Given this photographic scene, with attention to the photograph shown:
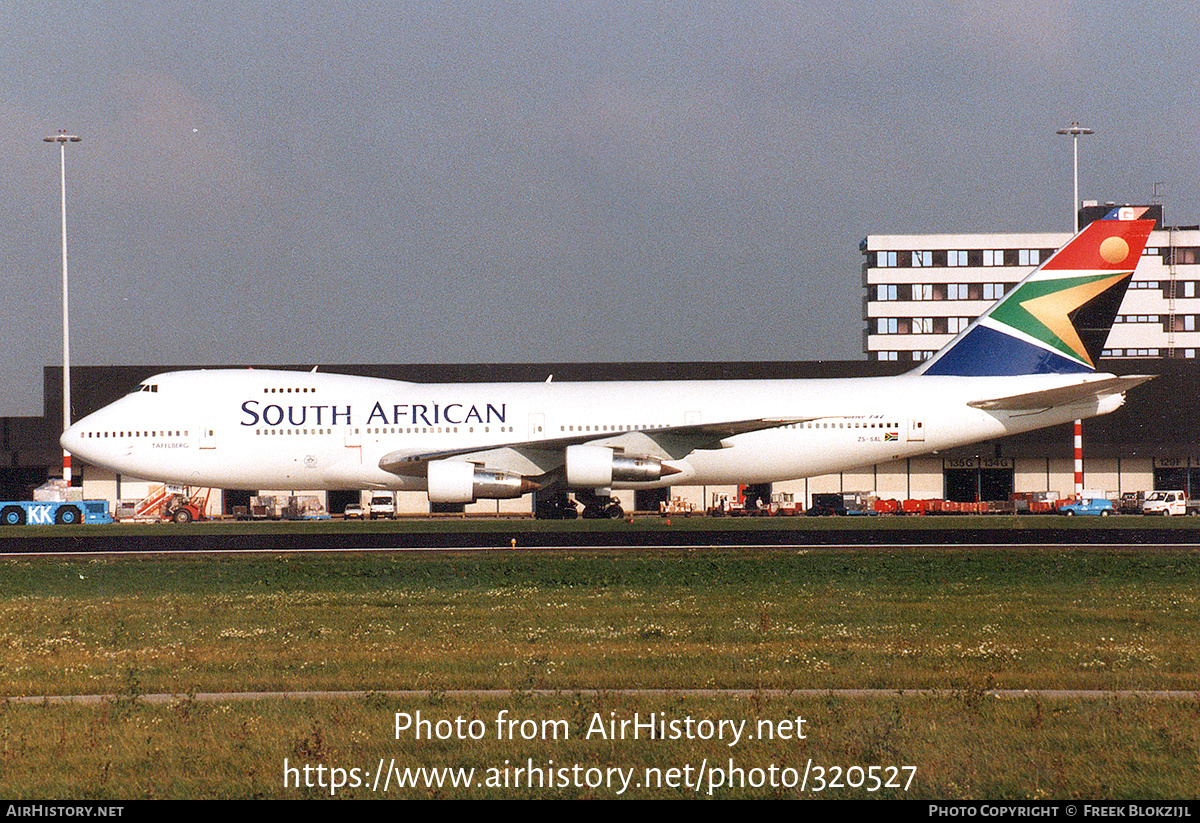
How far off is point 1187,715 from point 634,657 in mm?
5373

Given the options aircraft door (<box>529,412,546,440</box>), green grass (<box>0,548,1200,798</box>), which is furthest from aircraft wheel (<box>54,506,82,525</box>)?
green grass (<box>0,548,1200,798</box>)

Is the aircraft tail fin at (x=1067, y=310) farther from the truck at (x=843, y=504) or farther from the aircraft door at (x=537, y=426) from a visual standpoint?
the truck at (x=843, y=504)

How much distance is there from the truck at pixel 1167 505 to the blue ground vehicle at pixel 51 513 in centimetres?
4489

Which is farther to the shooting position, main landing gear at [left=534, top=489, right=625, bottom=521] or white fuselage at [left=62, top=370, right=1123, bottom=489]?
main landing gear at [left=534, top=489, right=625, bottom=521]

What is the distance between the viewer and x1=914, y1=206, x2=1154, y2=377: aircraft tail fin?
37.7 m

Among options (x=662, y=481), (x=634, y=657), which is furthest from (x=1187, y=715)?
Result: (x=662, y=481)

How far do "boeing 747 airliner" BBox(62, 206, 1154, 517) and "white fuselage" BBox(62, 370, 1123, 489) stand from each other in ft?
0.14

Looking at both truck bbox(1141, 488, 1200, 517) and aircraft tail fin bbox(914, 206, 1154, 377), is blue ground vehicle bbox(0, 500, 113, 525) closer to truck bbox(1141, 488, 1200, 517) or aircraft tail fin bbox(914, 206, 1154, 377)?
aircraft tail fin bbox(914, 206, 1154, 377)

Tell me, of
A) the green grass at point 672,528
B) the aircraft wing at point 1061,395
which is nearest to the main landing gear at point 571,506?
the green grass at point 672,528

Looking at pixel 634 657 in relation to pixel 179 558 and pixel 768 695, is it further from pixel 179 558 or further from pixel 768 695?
pixel 179 558

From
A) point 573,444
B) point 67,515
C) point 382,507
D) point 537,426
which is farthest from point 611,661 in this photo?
point 382,507

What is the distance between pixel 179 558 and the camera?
26.3 meters

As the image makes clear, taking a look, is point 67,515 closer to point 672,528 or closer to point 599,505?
point 599,505

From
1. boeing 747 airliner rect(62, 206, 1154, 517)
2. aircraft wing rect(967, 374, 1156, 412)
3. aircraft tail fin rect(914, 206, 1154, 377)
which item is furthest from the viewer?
aircraft tail fin rect(914, 206, 1154, 377)
